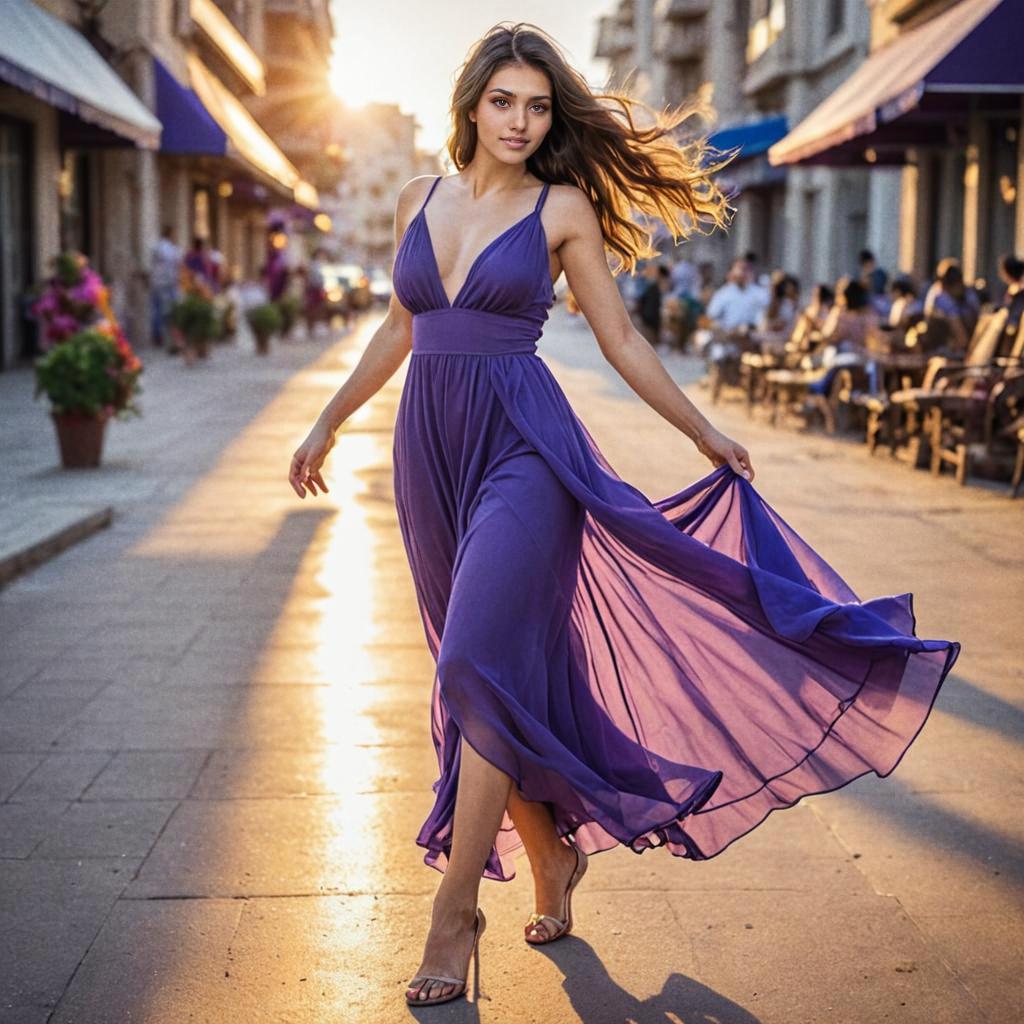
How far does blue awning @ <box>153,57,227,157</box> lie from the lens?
3000cm

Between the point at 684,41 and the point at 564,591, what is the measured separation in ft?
203

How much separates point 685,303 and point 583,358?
2.38 metres

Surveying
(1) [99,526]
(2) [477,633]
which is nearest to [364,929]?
(2) [477,633]

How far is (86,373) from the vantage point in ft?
38.9

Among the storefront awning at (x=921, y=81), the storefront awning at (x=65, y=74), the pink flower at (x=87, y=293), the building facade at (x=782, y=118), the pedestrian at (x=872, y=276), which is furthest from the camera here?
the building facade at (x=782, y=118)

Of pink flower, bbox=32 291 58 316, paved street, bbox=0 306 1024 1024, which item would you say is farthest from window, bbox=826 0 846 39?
paved street, bbox=0 306 1024 1024

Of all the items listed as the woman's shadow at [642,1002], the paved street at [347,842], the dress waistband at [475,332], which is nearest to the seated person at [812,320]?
the paved street at [347,842]

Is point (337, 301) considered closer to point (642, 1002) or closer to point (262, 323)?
point (262, 323)

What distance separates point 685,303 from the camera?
31453 millimetres

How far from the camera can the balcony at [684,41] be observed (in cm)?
6256

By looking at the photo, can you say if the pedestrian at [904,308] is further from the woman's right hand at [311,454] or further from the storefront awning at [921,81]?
the woman's right hand at [311,454]

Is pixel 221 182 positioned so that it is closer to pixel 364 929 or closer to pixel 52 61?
pixel 52 61

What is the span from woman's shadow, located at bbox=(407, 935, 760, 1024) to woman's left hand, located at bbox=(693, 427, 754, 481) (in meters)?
1.08

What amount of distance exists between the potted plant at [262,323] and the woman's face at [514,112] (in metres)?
26.5
